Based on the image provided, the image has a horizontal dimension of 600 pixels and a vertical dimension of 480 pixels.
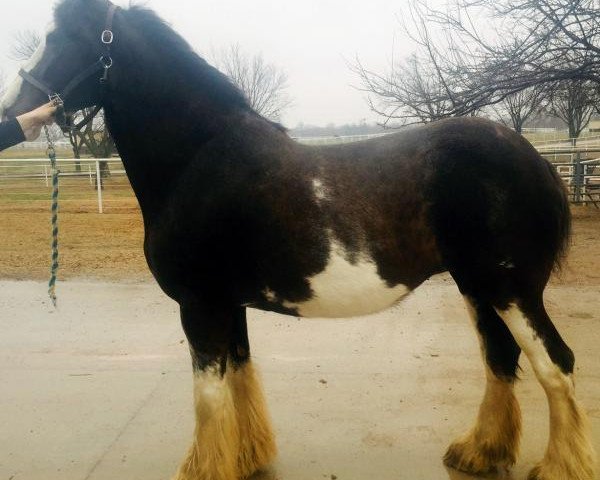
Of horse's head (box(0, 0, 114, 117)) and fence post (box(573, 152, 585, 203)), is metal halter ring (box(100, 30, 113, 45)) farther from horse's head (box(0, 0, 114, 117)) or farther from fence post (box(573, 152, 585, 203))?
fence post (box(573, 152, 585, 203))

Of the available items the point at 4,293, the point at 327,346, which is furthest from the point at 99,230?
the point at 327,346

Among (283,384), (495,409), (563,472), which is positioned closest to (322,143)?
(283,384)

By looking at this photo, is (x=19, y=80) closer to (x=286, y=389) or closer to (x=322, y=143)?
(x=322, y=143)

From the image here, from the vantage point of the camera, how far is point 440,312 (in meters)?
4.90

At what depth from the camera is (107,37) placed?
2.28 m

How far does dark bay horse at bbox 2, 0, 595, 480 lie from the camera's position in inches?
87.4

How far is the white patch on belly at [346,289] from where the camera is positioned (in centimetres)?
221

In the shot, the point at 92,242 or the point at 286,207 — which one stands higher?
the point at 286,207

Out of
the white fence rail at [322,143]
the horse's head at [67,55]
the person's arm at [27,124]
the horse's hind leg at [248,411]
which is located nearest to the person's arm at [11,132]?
the person's arm at [27,124]

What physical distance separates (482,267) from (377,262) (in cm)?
46

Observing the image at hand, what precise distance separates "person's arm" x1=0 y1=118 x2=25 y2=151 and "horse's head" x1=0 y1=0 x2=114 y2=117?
0.36ft

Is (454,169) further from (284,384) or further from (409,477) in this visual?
(284,384)

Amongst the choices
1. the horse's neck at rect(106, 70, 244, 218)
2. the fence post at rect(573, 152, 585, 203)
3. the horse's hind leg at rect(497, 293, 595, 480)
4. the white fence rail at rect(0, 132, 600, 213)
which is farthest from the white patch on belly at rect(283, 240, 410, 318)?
the fence post at rect(573, 152, 585, 203)

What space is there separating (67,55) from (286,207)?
46.3 inches
